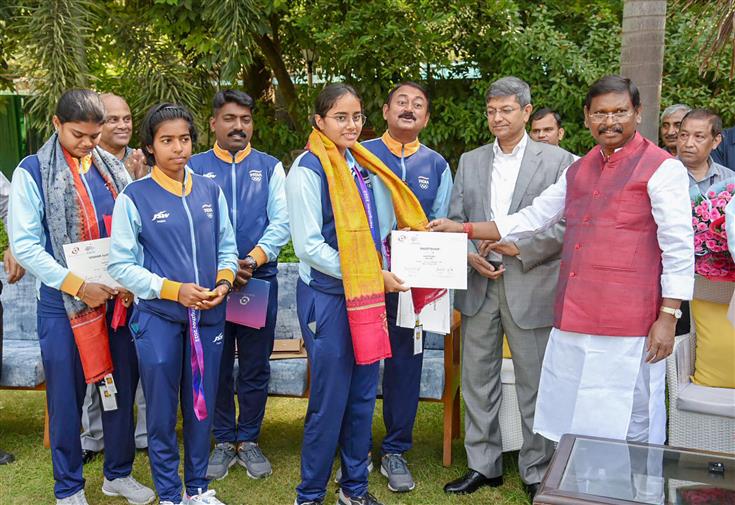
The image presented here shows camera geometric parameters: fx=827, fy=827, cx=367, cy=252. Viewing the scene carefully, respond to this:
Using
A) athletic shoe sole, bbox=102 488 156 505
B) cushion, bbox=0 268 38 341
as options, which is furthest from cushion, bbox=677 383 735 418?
cushion, bbox=0 268 38 341

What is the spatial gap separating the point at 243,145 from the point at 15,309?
2.31 meters

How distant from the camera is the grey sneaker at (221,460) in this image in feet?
15.9

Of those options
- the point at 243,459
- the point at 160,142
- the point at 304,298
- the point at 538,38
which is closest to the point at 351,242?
the point at 304,298

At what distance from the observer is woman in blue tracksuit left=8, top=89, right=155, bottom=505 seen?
3.99m

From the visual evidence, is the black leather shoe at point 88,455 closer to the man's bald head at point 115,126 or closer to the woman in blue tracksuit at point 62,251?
the woman in blue tracksuit at point 62,251

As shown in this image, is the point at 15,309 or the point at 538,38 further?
the point at 538,38

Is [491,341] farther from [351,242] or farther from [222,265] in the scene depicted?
[222,265]

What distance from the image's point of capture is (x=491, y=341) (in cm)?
456

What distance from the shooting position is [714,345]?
4.67 m

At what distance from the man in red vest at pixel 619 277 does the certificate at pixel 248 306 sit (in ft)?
5.41

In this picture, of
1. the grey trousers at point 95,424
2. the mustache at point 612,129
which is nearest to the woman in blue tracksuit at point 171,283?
the grey trousers at point 95,424

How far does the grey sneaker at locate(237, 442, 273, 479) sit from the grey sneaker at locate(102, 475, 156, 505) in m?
0.60

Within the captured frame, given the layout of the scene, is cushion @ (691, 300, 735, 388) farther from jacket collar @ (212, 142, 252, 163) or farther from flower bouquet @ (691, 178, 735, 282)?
jacket collar @ (212, 142, 252, 163)

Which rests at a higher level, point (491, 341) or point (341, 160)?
point (341, 160)
